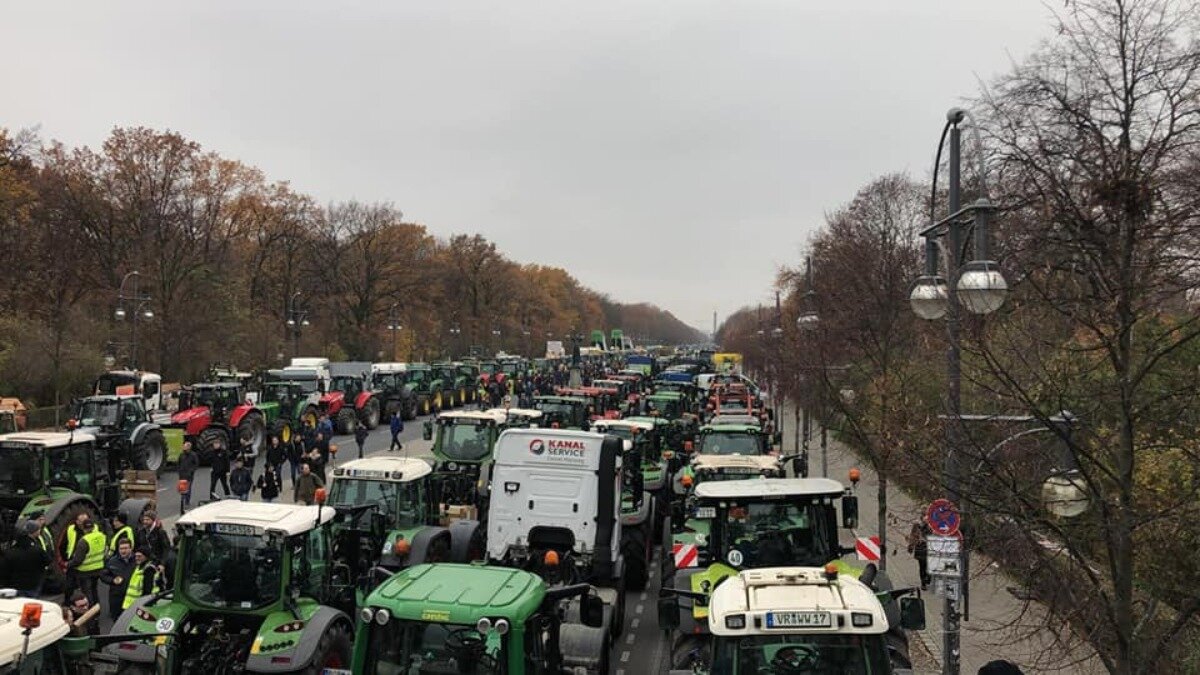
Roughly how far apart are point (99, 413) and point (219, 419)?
430 cm

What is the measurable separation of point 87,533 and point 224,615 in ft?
16.1

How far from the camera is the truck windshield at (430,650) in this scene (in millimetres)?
6688

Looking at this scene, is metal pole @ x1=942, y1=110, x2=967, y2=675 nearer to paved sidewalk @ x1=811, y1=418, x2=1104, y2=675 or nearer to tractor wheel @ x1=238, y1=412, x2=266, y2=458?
paved sidewalk @ x1=811, y1=418, x2=1104, y2=675

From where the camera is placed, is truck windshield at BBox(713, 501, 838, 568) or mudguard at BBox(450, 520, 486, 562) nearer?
truck windshield at BBox(713, 501, 838, 568)

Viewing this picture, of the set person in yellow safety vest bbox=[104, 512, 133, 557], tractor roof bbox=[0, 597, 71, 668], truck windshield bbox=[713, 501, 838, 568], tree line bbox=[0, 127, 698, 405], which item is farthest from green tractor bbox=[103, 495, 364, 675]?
tree line bbox=[0, 127, 698, 405]

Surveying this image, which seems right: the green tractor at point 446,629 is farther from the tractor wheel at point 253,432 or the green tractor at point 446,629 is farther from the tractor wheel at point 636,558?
the tractor wheel at point 253,432

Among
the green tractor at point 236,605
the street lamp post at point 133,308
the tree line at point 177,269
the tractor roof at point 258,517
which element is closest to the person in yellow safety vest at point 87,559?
the green tractor at point 236,605

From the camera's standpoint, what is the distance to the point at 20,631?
19.3 ft

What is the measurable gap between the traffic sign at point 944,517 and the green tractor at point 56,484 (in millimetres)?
11228

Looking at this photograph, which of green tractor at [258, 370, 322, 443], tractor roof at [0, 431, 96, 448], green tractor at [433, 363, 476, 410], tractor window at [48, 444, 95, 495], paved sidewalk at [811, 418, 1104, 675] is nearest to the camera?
paved sidewalk at [811, 418, 1104, 675]

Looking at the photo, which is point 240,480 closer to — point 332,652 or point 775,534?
point 332,652

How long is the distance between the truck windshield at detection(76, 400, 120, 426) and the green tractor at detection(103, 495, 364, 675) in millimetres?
17681

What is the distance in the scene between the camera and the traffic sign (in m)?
8.27

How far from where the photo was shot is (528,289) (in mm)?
107938
